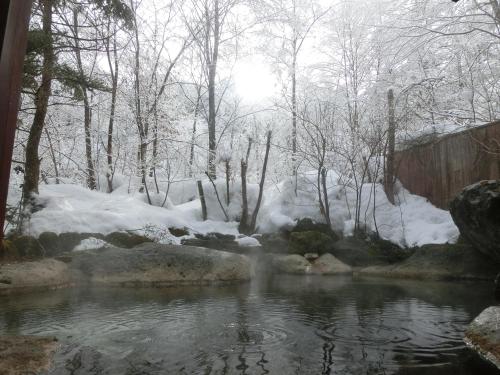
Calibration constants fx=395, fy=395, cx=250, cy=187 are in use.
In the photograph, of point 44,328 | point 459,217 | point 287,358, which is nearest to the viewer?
point 287,358

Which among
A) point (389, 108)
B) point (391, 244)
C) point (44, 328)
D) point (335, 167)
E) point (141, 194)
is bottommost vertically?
point (44, 328)

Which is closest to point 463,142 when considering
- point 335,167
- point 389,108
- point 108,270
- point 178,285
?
point 389,108

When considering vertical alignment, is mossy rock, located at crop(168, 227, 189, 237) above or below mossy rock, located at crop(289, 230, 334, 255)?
above

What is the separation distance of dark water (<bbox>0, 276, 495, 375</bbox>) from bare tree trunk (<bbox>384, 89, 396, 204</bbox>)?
6341mm

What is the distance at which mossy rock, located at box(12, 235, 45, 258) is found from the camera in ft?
25.8

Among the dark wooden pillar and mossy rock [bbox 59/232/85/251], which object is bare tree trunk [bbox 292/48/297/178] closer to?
mossy rock [bbox 59/232/85/251]

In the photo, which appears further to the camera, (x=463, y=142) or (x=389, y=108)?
(x=389, y=108)

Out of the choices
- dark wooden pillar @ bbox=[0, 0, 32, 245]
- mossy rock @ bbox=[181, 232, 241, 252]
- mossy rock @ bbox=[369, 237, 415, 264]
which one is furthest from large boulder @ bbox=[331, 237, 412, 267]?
dark wooden pillar @ bbox=[0, 0, 32, 245]

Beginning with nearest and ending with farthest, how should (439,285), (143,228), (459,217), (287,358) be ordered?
(287,358), (439,285), (459,217), (143,228)

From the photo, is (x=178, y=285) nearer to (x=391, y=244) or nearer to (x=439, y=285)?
(x=439, y=285)

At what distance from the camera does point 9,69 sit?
1.10m

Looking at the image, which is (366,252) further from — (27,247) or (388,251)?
(27,247)

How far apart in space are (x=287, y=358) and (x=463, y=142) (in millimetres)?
9281

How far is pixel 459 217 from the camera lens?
25.7ft
